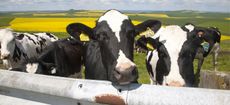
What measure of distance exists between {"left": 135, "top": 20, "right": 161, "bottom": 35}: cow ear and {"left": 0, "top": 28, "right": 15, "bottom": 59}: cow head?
684 centimetres

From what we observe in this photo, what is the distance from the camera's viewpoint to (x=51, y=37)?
44.1ft

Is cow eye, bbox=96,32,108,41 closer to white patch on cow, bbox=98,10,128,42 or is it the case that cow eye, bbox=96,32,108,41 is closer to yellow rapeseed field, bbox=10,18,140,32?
white patch on cow, bbox=98,10,128,42

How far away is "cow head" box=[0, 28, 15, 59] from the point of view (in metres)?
10.1

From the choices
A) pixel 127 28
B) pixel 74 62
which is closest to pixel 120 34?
pixel 127 28

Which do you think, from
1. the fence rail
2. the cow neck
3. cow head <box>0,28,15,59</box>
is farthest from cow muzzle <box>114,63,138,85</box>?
the cow neck

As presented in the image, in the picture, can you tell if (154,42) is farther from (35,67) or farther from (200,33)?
(35,67)

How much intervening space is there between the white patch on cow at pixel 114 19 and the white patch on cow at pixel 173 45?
2.87 feet

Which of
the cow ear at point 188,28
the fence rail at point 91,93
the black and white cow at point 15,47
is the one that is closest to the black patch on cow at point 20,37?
the black and white cow at point 15,47

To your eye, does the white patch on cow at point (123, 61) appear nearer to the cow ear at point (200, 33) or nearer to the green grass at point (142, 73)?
the cow ear at point (200, 33)

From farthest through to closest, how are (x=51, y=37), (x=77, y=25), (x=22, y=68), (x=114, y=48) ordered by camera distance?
(x=51, y=37) < (x=22, y=68) < (x=77, y=25) < (x=114, y=48)

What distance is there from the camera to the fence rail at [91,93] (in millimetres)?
1727

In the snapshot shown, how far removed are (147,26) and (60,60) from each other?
12.2 ft

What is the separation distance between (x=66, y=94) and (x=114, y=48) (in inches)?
55.5

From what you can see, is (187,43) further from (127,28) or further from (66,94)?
(66,94)
